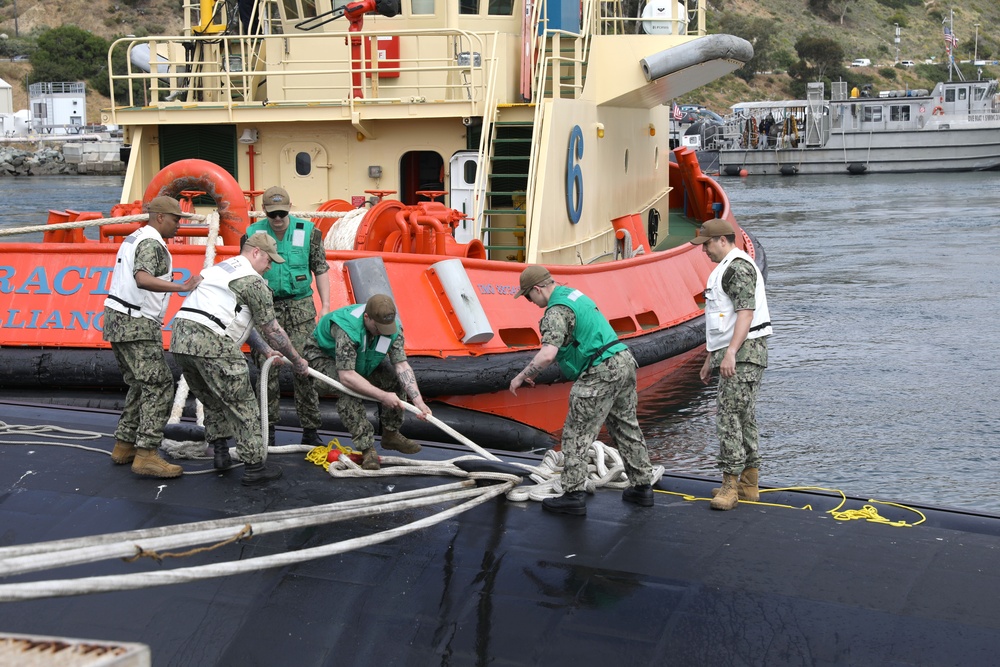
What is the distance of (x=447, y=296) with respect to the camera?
31.1ft

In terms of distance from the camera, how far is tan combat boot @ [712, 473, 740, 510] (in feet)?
21.3

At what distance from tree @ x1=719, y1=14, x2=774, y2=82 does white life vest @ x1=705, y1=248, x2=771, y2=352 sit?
81025 millimetres

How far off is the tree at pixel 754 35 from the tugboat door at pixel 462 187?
248ft

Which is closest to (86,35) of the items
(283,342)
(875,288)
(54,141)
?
(54,141)

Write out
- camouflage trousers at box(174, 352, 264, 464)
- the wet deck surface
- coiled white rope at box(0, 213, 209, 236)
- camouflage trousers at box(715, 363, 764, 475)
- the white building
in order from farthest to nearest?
the white building, coiled white rope at box(0, 213, 209, 236), camouflage trousers at box(174, 352, 264, 464), camouflage trousers at box(715, 363, 764, 475), the wet deck surface

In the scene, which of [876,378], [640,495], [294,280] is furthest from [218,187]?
[876,378]

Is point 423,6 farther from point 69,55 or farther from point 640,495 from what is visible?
point 69,55

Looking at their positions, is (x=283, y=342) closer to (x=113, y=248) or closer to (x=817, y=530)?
(x=817, y=530)

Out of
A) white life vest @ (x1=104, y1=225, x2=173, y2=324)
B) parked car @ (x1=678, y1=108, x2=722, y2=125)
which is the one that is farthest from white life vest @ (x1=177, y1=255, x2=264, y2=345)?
parked car @ (x1=678, y1=108, x2=722, y2=125)

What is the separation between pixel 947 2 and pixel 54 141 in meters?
86.4

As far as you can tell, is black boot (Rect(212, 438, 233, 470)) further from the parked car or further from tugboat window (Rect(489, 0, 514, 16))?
the parked car

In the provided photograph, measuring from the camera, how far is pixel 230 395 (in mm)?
6551

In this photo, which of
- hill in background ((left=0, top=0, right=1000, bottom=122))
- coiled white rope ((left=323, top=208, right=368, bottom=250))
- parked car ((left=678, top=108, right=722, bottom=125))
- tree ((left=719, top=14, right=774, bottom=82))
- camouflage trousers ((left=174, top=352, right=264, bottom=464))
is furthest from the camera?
tree ((left=719, top=14, right=774, bottom=82))

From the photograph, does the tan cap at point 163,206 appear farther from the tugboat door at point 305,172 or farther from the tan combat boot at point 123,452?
the tugboat door at point 305,172
